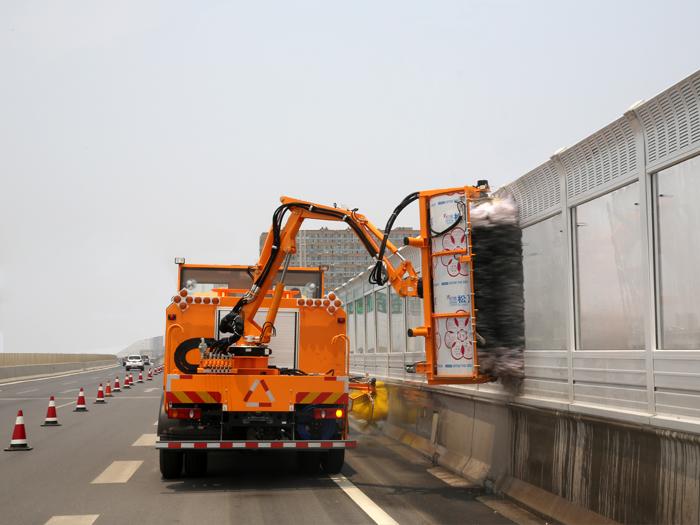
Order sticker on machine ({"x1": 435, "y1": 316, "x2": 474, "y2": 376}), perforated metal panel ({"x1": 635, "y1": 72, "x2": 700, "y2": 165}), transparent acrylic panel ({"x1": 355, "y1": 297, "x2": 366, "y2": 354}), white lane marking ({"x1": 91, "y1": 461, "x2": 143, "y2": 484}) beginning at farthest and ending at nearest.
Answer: transparent acrylic panel ({"x1": 355, "y1": 297, "x2": 366, "y2": 354})
white lane marking ({"x1": 91, "y1": 461, "x2": 143, "y2": 484})
sticker on machine ({"x1": 435, "y1": 316, "x2": 474, "y2": 376})
perforated metal panel ({"x1": 635, "y1": 72, "x2": 700, "y2": 165})

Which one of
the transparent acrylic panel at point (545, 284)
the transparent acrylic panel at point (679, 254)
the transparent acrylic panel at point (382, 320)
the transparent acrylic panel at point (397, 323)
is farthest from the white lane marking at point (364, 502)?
the transparent acrylic panel at point (382, 320)

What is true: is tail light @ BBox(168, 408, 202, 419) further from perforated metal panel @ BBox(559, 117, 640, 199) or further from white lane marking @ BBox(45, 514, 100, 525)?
perforated metal panel @ BBox(559, 117, 640, 199)

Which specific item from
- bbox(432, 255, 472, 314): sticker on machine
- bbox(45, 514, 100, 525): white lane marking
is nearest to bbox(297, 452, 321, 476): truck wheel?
bbox(432, 255, 472, 314): sticker on machine

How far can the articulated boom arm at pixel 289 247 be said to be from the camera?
12.2m

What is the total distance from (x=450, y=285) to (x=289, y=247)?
2850mm

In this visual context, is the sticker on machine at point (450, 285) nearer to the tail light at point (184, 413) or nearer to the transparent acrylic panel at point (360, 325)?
the tail light at point (184, 413)

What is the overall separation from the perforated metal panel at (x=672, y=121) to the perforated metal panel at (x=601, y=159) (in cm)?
31

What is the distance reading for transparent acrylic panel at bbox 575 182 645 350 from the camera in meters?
7.98

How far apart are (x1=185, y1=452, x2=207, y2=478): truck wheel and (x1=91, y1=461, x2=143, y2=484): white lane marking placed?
0.81 meters

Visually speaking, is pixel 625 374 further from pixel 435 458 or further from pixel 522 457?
pixel 435 458

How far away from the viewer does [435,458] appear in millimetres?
13461

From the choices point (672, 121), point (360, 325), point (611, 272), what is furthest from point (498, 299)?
point (360, 325)

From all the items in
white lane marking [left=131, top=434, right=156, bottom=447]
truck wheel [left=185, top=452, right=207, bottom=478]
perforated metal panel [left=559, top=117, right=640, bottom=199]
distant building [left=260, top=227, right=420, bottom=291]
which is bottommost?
white lane marking [left=131, top=434, right=156, bottom=447]

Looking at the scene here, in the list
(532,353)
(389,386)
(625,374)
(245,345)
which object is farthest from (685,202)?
(389,386)
